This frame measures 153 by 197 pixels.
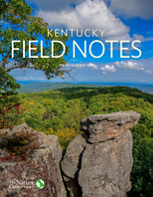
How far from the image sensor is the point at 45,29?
8.70m

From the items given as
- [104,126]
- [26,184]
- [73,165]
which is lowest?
[73,165]

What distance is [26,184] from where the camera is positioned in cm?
602

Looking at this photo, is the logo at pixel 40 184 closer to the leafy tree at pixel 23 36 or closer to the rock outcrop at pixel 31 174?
the rock outcrop at pixel 31 174

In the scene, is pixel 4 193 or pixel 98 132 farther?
pixel 98 132

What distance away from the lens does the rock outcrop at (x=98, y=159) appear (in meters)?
8.02

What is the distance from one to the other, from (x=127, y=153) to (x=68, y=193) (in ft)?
15.6

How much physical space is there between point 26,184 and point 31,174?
0.46 m

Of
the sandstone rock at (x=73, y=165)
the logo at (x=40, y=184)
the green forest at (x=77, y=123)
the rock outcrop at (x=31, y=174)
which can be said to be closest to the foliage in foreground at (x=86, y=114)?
the green forest at (x=77, y=123)

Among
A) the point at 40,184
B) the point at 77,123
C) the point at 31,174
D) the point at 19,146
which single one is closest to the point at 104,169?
the point at 40,184

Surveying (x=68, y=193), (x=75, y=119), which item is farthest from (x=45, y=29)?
(x=75, y=119)

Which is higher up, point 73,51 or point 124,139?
point 73,51

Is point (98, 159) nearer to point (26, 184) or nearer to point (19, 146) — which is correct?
point (26, 184)

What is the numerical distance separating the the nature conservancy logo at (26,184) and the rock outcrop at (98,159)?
233 cm

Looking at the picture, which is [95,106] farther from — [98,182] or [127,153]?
[98,182]
